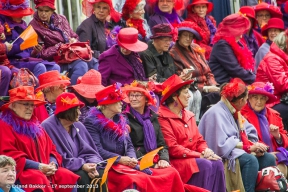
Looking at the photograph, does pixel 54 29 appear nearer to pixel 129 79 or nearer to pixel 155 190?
pixel 129 79

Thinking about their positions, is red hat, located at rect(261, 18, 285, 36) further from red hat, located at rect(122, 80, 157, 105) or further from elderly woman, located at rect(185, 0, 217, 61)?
red hat, located at rect(122, 80, 157, 105)

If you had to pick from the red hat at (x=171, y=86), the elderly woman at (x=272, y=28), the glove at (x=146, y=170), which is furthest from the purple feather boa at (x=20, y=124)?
the elderly woman at (x=272, y=28)

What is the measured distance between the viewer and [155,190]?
32.7 feet

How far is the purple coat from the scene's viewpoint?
9.48 meters

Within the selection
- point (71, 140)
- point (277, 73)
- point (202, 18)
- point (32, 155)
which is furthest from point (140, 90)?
point (202, 18)

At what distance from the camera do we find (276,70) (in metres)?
13.7

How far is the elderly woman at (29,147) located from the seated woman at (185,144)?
1880 millimetres

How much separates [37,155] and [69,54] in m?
2.99

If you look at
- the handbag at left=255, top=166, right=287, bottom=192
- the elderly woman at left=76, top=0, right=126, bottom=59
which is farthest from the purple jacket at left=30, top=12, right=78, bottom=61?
the handbag at left=255, top=166, right=287, bottom=192

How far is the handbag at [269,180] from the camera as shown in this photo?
1145 centimetres

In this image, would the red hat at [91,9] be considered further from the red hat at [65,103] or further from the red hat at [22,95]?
the red hat at [22,95]

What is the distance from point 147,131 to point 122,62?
1.40 metres

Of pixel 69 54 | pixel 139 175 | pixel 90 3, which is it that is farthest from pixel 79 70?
pixel 139 175

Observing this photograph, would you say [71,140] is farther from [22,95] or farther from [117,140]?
[22,95]
